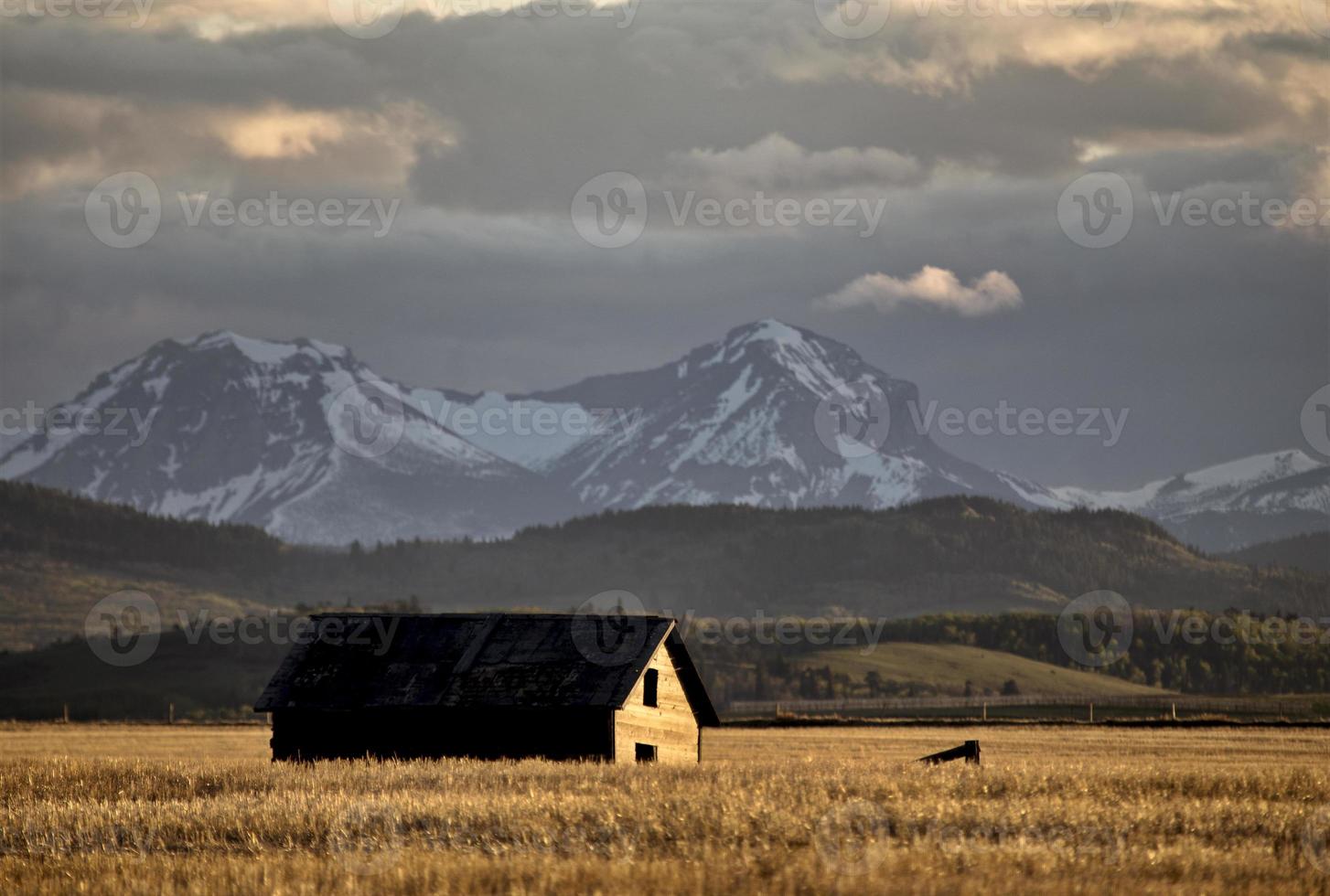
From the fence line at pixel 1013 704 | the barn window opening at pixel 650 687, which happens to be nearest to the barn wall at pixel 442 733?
the barn window opening at pixel 650 687

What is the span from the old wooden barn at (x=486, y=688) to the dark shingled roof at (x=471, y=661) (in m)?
0.04

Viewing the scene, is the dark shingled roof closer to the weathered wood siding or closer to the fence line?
the weathered wood siding

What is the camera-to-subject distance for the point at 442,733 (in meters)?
50.8

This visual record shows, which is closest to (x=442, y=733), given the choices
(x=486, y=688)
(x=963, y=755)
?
(x=486, y=688)

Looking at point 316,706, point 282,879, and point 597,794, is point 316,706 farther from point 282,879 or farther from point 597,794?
point 282,879

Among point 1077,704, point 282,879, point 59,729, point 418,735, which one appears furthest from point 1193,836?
point 1077,704

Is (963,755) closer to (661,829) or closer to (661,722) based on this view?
(661,722)

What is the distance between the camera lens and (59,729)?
297 feet

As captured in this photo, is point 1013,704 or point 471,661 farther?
point 1013,704

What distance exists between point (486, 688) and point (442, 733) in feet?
6.20

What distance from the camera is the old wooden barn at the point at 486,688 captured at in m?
49.8

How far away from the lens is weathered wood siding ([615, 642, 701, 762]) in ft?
164

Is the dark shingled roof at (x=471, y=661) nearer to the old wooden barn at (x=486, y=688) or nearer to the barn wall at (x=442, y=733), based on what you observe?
the old wooden barn at (x=486, y=688)

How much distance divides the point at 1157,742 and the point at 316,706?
1328 inches
